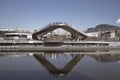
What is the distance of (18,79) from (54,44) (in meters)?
27.1

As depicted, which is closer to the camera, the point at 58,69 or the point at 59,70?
the point at 59,70

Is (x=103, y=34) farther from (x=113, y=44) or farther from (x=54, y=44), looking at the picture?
(x=54, y=44)

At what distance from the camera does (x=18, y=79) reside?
11.4m

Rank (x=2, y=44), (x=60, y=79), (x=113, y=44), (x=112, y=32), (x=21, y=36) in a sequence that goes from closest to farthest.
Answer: (x=60, y=79), (x=2, y=44), (x=113, y=44), (x=21, y=36), (x=112, y=32)

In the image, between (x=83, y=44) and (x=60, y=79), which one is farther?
(x=83, y=44)

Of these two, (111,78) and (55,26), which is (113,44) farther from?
Answer: (111,78)

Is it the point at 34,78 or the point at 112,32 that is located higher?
the point at 112,32

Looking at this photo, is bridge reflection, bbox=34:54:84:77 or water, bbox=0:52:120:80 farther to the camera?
bridge reflection, bbox=34:54:84:77

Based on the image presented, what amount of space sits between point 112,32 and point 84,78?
48067 millimetres

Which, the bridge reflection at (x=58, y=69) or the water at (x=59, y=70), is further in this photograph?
the bridge reflection at (x=58, y=69)

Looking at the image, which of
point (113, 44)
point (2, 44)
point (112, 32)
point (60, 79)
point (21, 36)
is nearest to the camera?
point (60, 79)

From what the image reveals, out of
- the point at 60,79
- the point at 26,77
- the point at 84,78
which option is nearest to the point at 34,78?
the point at 26,77

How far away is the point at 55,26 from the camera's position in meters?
39.3

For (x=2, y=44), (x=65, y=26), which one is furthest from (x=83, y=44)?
(x=2, y=44)
